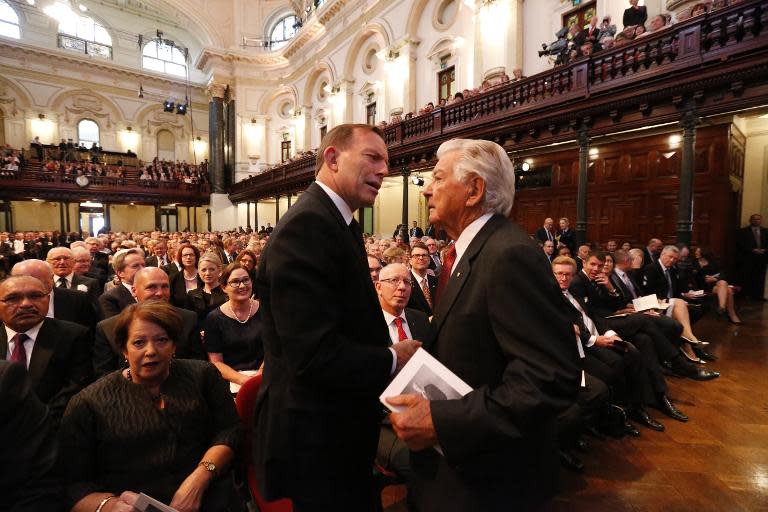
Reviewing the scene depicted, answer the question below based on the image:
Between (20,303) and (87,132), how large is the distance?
101ft

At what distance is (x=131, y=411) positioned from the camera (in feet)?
5.55

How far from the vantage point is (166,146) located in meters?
29.2

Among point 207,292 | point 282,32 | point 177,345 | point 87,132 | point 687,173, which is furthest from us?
point 282,32

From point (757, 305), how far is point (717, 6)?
5.88 meters

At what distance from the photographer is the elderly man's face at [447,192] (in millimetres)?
1293

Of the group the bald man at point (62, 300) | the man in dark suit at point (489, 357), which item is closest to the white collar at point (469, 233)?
the man in dark suit at point (489, 357)

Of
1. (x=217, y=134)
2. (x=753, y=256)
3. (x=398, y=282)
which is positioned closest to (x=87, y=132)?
(x=217, y=134)

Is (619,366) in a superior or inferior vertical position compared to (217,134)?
inferior

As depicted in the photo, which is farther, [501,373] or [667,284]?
[667,284]

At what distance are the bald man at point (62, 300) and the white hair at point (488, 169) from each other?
294cm

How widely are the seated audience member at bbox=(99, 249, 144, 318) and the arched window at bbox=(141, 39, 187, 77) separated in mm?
31147

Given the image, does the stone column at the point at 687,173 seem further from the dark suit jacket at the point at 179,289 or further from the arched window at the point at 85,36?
the arched window at the point at 85,36

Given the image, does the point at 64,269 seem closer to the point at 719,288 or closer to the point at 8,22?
the point at 719,288

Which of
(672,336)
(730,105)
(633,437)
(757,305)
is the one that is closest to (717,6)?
Answer: (730,105)
